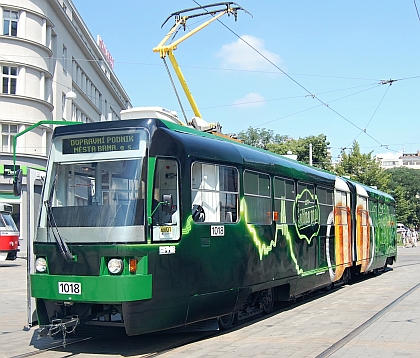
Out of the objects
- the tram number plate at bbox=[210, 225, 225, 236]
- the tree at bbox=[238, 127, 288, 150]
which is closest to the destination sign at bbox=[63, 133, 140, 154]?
the tram number plate at bbox=[210, 225, 225, 236]

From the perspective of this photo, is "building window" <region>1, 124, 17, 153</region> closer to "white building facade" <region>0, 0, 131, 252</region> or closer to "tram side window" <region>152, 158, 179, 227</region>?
"white building facade" <region>0, 0, 131, 252</region>

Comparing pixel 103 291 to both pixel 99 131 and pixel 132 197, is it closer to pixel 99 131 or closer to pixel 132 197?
pixel 132 197

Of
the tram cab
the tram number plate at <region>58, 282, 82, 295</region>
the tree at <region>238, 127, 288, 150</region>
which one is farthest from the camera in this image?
the tree at <region>238, 127, 288, 150</region>

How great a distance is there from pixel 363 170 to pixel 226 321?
46.3 m

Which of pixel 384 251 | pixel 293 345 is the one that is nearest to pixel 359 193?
pixel 384 251

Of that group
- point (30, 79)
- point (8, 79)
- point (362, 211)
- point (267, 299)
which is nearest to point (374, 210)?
point (362, 211)

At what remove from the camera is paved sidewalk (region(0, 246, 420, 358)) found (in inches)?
313

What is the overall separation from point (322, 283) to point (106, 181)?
7.31 m

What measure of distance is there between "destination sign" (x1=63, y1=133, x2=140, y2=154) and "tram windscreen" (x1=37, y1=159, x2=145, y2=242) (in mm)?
174

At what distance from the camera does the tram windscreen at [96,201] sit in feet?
25.4

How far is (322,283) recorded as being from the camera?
13828mm

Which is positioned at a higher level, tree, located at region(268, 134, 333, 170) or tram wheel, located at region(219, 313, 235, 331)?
tree, located at region(268, 134, 333, 170)

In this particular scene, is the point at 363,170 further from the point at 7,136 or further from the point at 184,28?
the point at 184,28

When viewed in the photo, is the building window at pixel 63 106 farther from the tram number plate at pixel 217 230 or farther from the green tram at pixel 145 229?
the tram number plate at pixel 217 230
